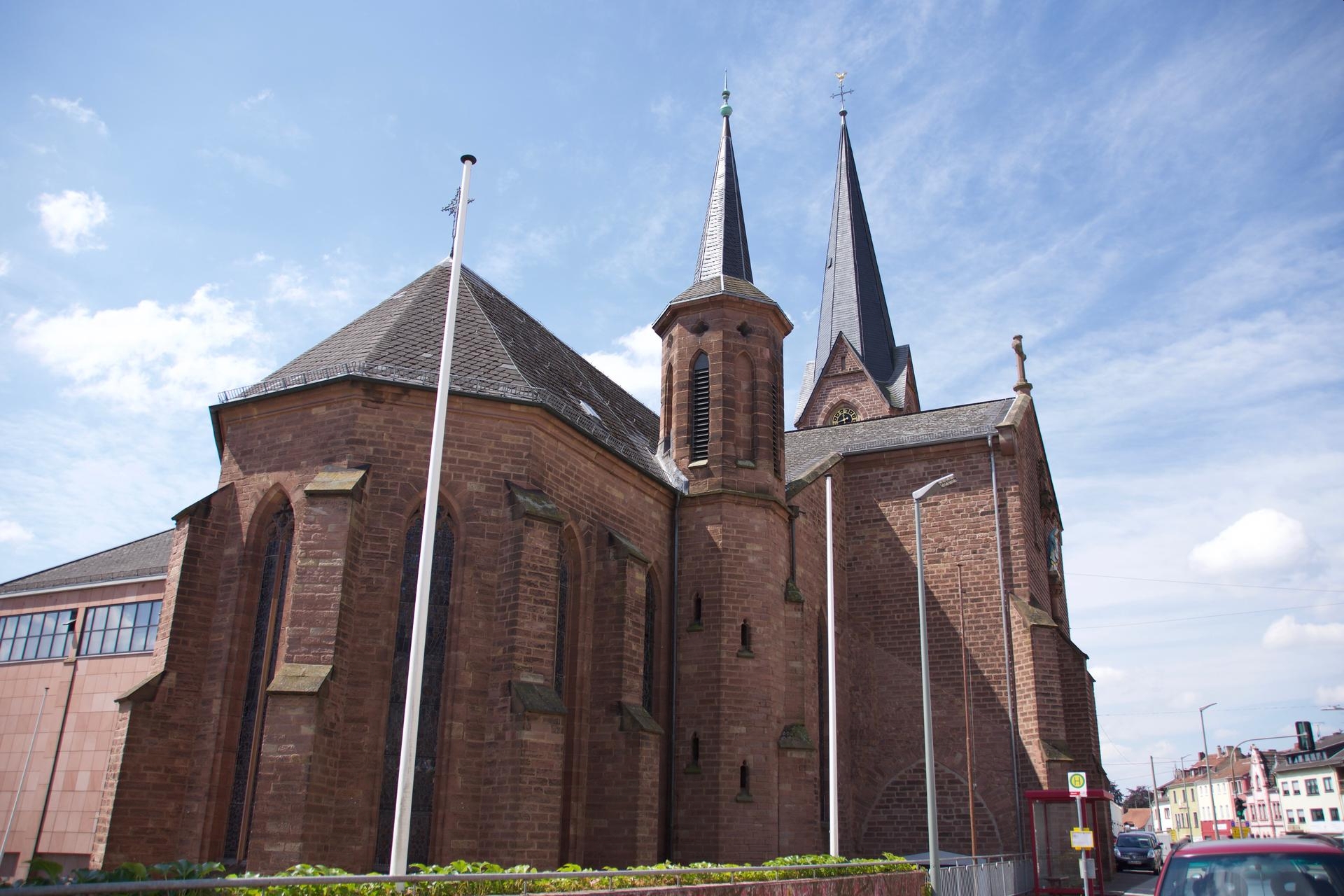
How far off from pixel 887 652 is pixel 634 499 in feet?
35.1

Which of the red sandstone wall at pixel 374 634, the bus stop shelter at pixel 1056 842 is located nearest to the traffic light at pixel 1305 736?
the bus stop shelter at pixel 1056 842

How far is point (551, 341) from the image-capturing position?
2544 cm

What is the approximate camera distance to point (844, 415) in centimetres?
4712

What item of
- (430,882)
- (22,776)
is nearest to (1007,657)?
(430,882)

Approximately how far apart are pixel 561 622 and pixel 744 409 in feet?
25.6

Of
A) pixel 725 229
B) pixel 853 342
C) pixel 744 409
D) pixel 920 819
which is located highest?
pixel 853 342

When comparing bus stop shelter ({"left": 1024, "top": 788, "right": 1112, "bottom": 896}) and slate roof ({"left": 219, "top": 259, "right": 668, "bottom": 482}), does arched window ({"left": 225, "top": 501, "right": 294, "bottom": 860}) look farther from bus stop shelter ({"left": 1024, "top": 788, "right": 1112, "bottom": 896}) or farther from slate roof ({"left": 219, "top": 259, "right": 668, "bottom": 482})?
bus stop shelter ({"left": 1024, "top": 788, "right": 1112, "bottom": 896})

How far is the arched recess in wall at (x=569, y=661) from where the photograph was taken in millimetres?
18047

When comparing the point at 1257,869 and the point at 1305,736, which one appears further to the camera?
the point at 1305,736

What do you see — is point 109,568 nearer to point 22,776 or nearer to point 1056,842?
point 22,776

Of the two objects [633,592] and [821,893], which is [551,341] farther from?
[821,893]

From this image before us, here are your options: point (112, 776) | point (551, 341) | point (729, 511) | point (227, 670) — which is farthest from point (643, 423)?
point (112, 776)

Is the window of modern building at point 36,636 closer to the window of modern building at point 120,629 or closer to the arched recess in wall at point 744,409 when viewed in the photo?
the window of modern building at point 120,629

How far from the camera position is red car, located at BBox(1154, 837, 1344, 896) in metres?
7.65
